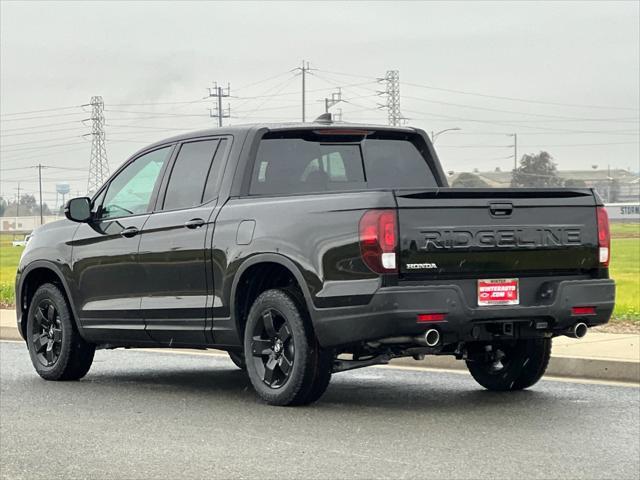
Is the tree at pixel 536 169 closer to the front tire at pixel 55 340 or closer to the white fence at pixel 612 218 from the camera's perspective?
the white fence at pixel 612 218

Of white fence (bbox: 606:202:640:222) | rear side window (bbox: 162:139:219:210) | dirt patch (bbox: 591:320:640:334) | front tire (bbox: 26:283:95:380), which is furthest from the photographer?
white fence (bbox: 606:202:640:222)

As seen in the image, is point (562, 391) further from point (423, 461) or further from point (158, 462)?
point (158, 462)

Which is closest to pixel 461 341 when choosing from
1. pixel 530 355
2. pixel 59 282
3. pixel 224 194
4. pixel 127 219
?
pixel 530 355

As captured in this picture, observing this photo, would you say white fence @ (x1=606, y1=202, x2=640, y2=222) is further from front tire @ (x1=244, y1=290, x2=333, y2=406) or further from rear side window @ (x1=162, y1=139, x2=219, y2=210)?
front tire @ (x1=244, y1=290, x2=333, y2=406)

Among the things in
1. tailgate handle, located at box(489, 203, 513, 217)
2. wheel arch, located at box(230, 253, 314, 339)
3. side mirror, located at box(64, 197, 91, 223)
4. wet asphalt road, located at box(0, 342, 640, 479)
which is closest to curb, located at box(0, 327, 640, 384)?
wet asphalt road, located at box(0, 342, 640, 479)

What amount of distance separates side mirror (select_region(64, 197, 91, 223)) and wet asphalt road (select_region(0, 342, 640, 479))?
54.4 inches

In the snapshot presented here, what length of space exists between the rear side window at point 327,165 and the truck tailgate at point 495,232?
1451 millimetres

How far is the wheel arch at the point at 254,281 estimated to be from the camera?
28.7 ft

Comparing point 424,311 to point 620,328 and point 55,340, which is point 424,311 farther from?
point 620,328

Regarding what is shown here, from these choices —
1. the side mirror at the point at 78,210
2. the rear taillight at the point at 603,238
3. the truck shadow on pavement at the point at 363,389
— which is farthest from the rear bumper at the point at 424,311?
the side mirror at the point at 78,210

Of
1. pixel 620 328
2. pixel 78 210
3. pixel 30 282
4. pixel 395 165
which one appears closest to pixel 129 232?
pixel 78 210

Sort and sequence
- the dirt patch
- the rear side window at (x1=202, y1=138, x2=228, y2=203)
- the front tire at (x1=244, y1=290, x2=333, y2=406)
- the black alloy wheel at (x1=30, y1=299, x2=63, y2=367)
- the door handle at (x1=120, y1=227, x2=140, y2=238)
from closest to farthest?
the front tire at (x1=244, y1=290, x2=333, y2=406) → the rear side window at (x1=202, y1=138, x2=228, y2=203) → the door handle at (x1=120, y1=227, x2=140, y2=238) → the black alloy wheel at (x1=30, y1=299, x2=63, y2=367) → the dirt patch

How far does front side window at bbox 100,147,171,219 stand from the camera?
33.2 ft

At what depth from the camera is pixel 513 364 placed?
9703mm
